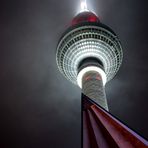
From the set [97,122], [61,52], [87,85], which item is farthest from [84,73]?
[97,122]

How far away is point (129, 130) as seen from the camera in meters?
5.74

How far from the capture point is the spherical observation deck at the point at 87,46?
3105 centimetres

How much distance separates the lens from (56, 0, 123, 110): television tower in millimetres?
30891

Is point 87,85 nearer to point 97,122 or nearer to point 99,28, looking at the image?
point 99,28

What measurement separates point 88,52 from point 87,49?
512mm

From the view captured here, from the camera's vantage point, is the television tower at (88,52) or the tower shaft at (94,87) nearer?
the tower shaft at (94,87)

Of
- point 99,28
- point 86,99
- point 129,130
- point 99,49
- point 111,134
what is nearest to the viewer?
point 129,130

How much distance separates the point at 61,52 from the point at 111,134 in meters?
26.6

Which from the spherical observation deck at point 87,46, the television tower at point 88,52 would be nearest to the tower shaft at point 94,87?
the television tower at point 88,52

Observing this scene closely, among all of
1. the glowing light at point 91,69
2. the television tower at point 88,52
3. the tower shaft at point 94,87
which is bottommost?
the tower shaft at point 94,87

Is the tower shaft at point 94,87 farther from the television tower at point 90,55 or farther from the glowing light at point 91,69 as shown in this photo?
the glowing light at point 91,69

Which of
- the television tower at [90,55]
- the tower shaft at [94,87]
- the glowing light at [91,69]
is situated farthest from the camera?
the glowing light at [91,69]

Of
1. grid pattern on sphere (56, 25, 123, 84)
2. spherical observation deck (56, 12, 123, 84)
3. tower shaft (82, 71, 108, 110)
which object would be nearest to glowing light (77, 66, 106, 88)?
tower shaft (82, 71, 108, 110)

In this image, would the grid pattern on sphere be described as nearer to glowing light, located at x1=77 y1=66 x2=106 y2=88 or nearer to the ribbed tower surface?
the ribbed tower surface
